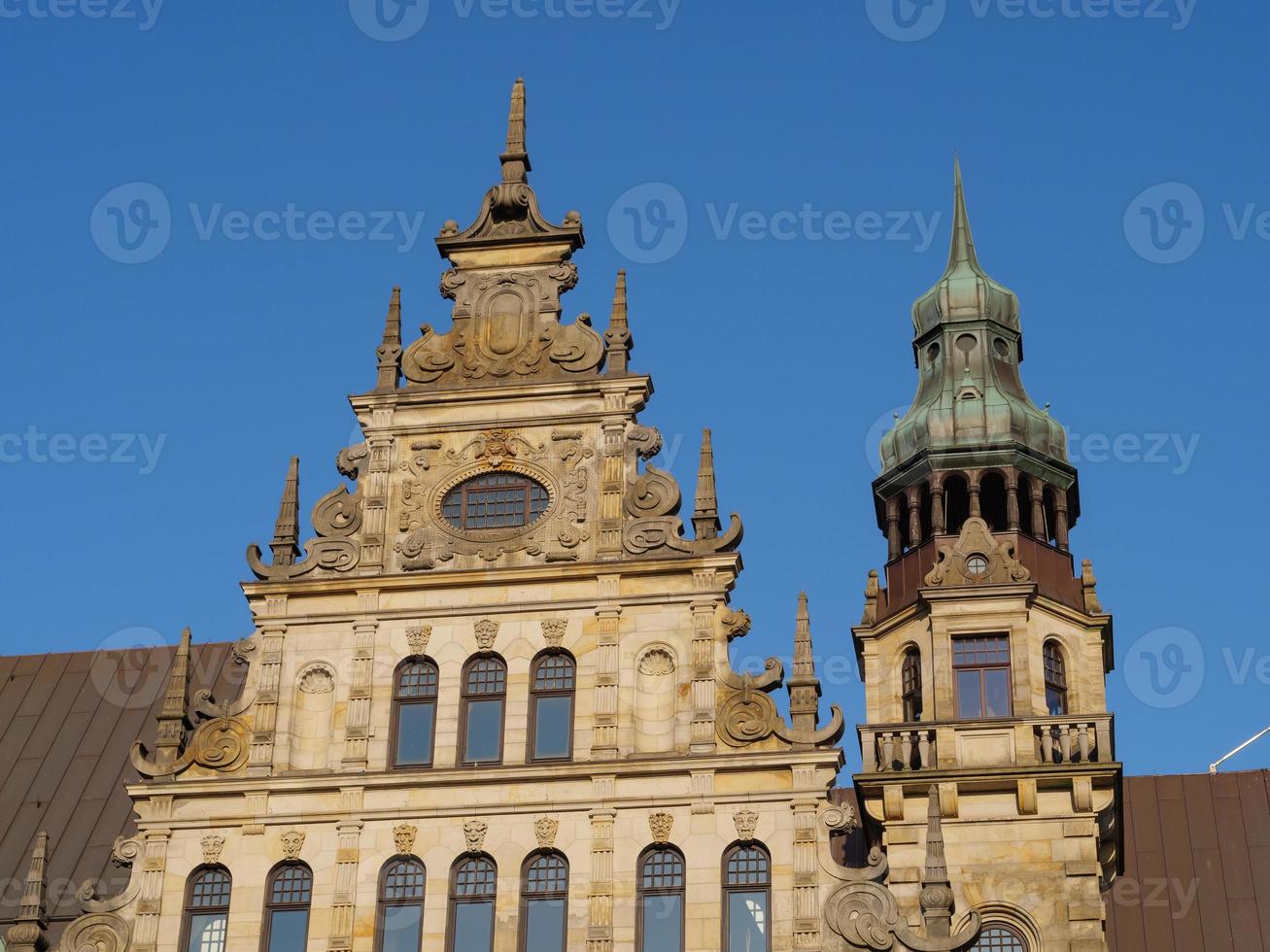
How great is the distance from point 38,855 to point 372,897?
14.0 feet

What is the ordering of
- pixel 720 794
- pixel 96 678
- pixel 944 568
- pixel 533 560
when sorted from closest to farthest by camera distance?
pixel 720 794
pixel 533 560
pixel 944 568
pixel 96 678

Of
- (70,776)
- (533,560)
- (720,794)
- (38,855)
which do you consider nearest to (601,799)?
(720,794)

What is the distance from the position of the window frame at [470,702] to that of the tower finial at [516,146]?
7.84 m

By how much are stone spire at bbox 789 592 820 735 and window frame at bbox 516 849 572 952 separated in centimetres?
330

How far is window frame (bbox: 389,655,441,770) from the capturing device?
32000mm

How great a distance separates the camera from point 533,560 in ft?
108

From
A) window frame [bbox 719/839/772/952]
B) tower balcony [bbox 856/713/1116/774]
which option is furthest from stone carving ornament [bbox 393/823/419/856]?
tower balcony [bbox 856/713/1116/774]

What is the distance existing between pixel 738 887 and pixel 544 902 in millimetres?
2367

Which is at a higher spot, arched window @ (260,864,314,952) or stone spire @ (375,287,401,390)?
stone spire @ (375,287,401,390)

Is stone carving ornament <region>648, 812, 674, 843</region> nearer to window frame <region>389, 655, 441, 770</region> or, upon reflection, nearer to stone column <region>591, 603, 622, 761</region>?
stone column <region>591, 603, 622, 761</region>

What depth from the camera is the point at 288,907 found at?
31266 mm

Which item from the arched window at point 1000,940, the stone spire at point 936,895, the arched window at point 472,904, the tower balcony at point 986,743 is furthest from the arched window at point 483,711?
the arched window at point 1000,940

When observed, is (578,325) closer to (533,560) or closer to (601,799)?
(533,560)

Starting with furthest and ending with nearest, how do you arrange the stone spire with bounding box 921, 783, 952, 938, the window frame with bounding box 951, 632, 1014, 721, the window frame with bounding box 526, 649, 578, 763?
the window frame with bounding box 951, 632, 1014, 721, the window frame with bounding box 526, 649, 578, 763, the stone spire with bounding box 921, 783, 952, 938
